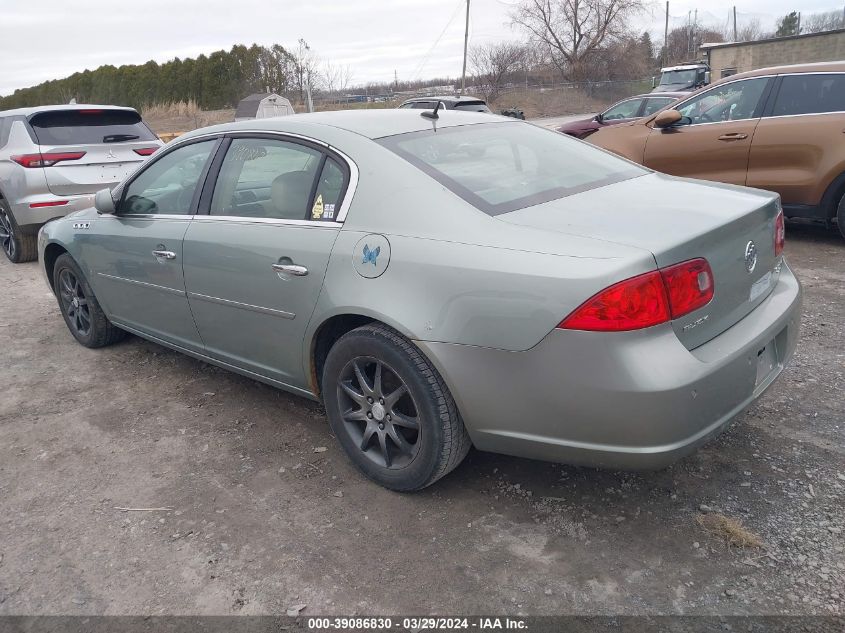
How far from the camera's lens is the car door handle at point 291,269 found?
117 inches

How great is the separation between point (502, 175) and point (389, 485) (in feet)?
4.56

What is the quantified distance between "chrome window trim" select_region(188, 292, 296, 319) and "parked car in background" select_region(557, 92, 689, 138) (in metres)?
10.9

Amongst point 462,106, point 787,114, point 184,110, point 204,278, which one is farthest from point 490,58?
point 204,278

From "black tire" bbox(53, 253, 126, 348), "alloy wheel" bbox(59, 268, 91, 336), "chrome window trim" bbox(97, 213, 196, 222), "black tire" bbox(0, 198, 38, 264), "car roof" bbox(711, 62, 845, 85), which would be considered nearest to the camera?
"chrome window trim" bbox(97, 213, 196, 222)

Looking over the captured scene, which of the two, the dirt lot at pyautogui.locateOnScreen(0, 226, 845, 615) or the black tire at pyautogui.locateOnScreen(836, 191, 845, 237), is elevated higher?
the black tire at pyautogui.locateOnScreen(836, 191, 845, 237)

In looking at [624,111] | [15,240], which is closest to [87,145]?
[15,240]

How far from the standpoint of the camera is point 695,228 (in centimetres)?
242

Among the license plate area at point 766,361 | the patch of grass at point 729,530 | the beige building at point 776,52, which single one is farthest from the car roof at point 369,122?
the beige building at point 776,52

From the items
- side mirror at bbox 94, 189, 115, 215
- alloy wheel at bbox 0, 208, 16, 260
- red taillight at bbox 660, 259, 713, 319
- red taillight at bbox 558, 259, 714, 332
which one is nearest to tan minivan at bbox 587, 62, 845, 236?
red taillight at bbox 660, 259, 713, 319

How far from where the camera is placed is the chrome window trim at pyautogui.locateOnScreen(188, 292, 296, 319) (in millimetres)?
3100

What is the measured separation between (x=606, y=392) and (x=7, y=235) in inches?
318

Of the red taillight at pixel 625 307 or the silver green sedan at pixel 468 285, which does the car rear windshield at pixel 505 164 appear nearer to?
the silver green sedan at pixel 468 285

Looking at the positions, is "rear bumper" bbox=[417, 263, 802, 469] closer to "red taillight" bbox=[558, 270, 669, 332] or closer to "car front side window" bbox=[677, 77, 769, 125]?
"red taillight" bbox=[558, 270, 669, 332]

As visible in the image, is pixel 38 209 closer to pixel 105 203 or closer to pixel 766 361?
pixel 105 203
